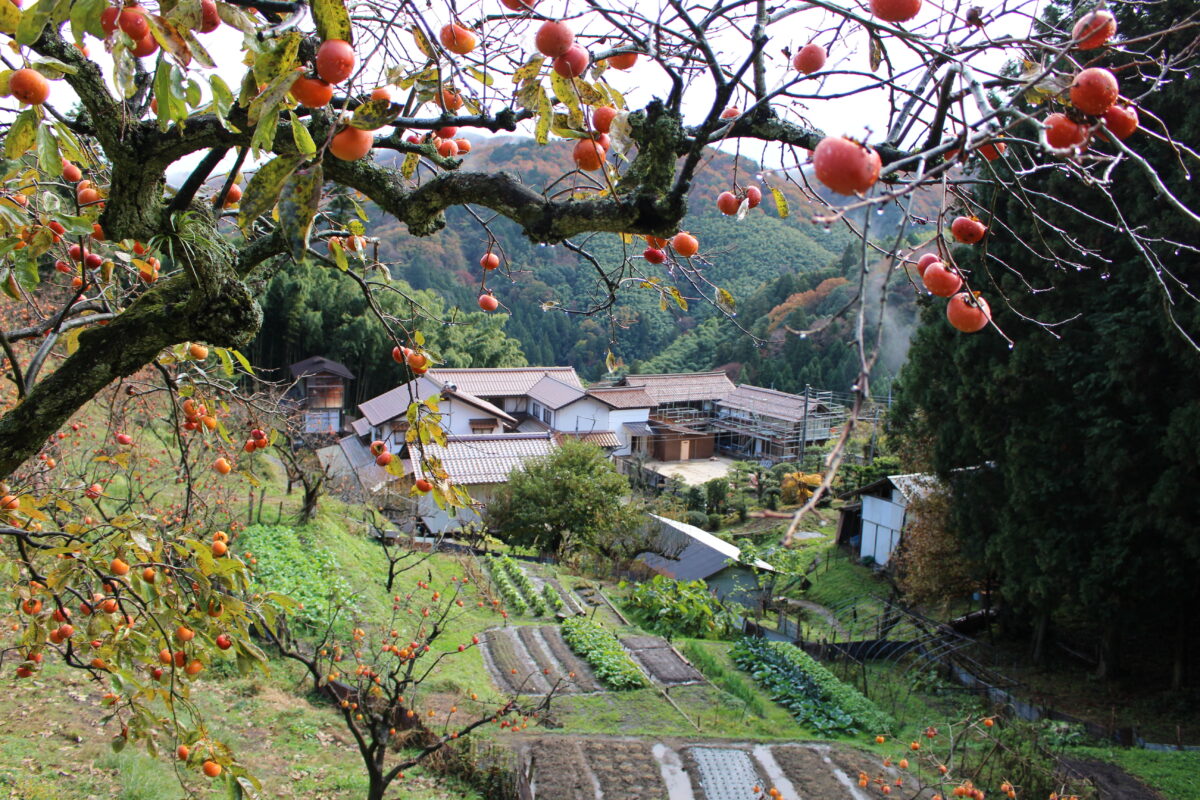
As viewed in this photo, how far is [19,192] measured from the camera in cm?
199

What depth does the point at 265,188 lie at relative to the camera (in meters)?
0.82

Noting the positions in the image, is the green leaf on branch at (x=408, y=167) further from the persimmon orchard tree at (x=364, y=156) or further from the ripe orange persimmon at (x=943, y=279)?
the ripe orange persimmon at (x=943, y=279)

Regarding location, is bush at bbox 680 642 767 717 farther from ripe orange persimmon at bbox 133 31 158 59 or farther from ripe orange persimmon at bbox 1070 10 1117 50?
ripe orange persimmon at bbox 133 31 158 59

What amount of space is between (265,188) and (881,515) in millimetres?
14122

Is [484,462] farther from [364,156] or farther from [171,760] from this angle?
[364,156]

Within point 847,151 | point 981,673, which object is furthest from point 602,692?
point 847,151

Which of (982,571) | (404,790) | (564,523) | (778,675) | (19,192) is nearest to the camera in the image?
(19,192)

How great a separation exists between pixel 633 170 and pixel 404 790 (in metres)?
4.46

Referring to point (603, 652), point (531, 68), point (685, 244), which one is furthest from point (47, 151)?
point (603, 652)

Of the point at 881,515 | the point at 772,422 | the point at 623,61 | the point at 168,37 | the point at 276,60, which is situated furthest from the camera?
the point at 772,422

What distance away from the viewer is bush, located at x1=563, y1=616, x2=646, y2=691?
22.7ft

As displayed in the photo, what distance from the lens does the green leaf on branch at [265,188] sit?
815 millimetres

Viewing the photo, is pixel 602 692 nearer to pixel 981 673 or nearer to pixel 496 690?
pixel 496 690

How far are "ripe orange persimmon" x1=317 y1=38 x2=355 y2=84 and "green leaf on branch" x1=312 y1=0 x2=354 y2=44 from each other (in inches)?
1.2
